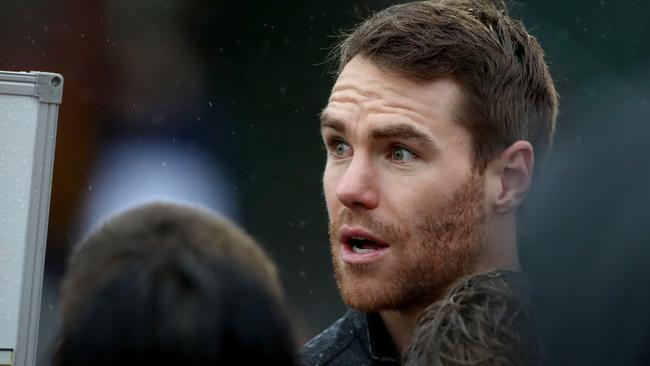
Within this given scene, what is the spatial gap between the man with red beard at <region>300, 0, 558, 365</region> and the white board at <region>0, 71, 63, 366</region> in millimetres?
766

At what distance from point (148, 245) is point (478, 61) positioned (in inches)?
63.6

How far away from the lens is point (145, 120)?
6.56 meters

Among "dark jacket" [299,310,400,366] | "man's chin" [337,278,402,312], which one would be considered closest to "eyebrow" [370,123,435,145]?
"man's chin" [337,278,402,312]

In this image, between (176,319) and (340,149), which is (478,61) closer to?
(340,149)

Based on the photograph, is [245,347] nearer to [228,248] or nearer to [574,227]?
[228,248]

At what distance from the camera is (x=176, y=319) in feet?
4.43

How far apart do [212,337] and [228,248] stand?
0.46 feet

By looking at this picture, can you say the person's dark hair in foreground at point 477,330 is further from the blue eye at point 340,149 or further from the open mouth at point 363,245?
the blue eye at point 340,149

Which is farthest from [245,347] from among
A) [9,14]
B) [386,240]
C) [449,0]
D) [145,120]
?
[9,14]

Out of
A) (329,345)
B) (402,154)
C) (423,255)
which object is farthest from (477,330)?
(329,345)

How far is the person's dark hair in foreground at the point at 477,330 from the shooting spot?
198 centimetres

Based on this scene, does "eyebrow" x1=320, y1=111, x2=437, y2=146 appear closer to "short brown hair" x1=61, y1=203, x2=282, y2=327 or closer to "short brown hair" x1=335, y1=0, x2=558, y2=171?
"short brown hair" x1=335, y1=0, x2=558, y2=171

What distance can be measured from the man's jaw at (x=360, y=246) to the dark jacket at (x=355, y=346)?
20 centimetres

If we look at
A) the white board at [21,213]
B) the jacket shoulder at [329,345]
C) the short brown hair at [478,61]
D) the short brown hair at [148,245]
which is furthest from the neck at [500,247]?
the short brown hair at [148,245]
